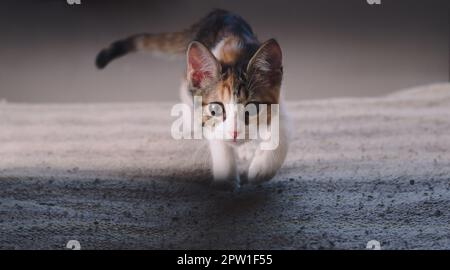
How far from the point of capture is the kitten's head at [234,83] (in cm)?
181

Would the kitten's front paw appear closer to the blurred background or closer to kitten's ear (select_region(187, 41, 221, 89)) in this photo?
kitten's ear (select_region(187, 41, 221, 89))

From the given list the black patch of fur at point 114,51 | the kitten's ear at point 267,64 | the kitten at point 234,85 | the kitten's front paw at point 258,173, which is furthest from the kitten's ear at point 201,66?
the black patch of fur at point 114,51

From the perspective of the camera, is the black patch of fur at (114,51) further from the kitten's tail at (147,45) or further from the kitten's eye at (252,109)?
the kitten's eye at (252,109)

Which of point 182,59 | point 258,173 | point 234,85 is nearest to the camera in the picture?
point 234,85

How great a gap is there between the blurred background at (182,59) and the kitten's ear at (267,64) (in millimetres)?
375

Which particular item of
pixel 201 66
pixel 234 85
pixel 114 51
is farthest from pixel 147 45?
pixel 234 85

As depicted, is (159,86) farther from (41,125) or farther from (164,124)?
(41,125)

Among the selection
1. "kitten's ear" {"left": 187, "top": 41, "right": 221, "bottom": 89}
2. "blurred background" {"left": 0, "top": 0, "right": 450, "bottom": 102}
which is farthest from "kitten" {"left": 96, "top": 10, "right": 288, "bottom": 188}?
"blurred background" {"left": 0, "top": 0, "right": 450, "bottom": 102}

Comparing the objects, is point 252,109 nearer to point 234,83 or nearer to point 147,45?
point 234,83

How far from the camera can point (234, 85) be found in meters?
1.82

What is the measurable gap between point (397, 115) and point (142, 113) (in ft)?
3.42

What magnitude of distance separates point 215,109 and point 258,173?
272 mm

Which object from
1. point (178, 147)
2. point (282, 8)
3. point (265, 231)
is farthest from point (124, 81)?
point (265, 231)

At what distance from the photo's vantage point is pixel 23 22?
225 centimetres
